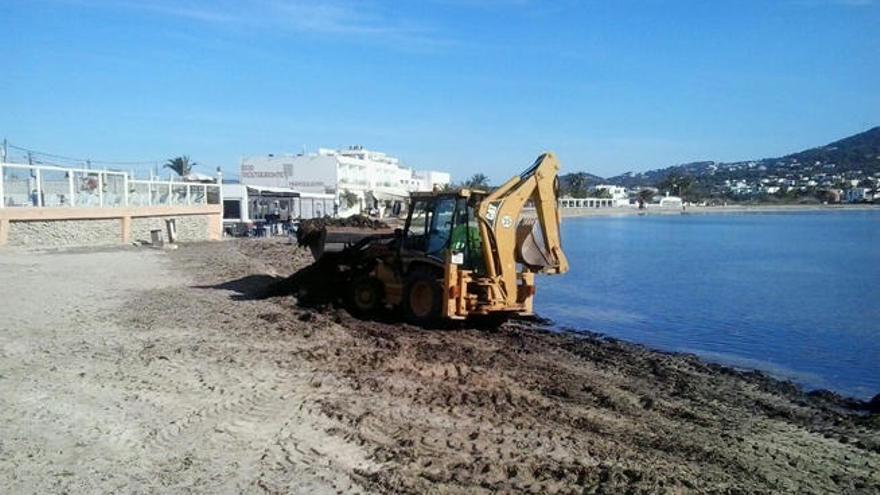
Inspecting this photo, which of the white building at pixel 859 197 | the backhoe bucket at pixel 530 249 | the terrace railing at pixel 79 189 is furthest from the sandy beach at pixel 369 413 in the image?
the white building at pixel 859 197

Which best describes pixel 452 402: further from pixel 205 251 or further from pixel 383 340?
pixel 205 251

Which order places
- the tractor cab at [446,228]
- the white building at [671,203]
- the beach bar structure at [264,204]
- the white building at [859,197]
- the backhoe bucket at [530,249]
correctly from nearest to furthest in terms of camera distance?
the tractor cab at [446,228] → the backhoe bucket at [530,249] → the beach bar structure at [264,204] → the white building at [671,203] → the white building at [859,197]

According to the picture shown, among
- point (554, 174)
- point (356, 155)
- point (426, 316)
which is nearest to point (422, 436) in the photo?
point (426, 316)

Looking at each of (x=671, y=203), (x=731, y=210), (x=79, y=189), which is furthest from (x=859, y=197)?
(x=79, y=189)

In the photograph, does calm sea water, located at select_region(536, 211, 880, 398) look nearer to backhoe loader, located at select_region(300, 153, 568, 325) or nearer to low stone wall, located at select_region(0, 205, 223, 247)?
backhoe loader, located at select_region(300, 153, 568, 325)

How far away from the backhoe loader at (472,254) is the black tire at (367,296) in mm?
18

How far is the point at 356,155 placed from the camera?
120 m

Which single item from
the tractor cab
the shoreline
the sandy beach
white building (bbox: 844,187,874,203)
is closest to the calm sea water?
the sandy beach

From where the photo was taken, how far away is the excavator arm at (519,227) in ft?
39.1

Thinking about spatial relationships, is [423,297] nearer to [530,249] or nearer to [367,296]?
[367,296]

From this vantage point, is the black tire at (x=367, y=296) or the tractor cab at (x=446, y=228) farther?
the black tire at (x=367, y=296)

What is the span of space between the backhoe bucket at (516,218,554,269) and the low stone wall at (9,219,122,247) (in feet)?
56.5

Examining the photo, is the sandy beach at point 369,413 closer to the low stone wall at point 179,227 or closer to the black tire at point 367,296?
the black tire at point 367,296

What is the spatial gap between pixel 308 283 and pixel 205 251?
1463 cm
